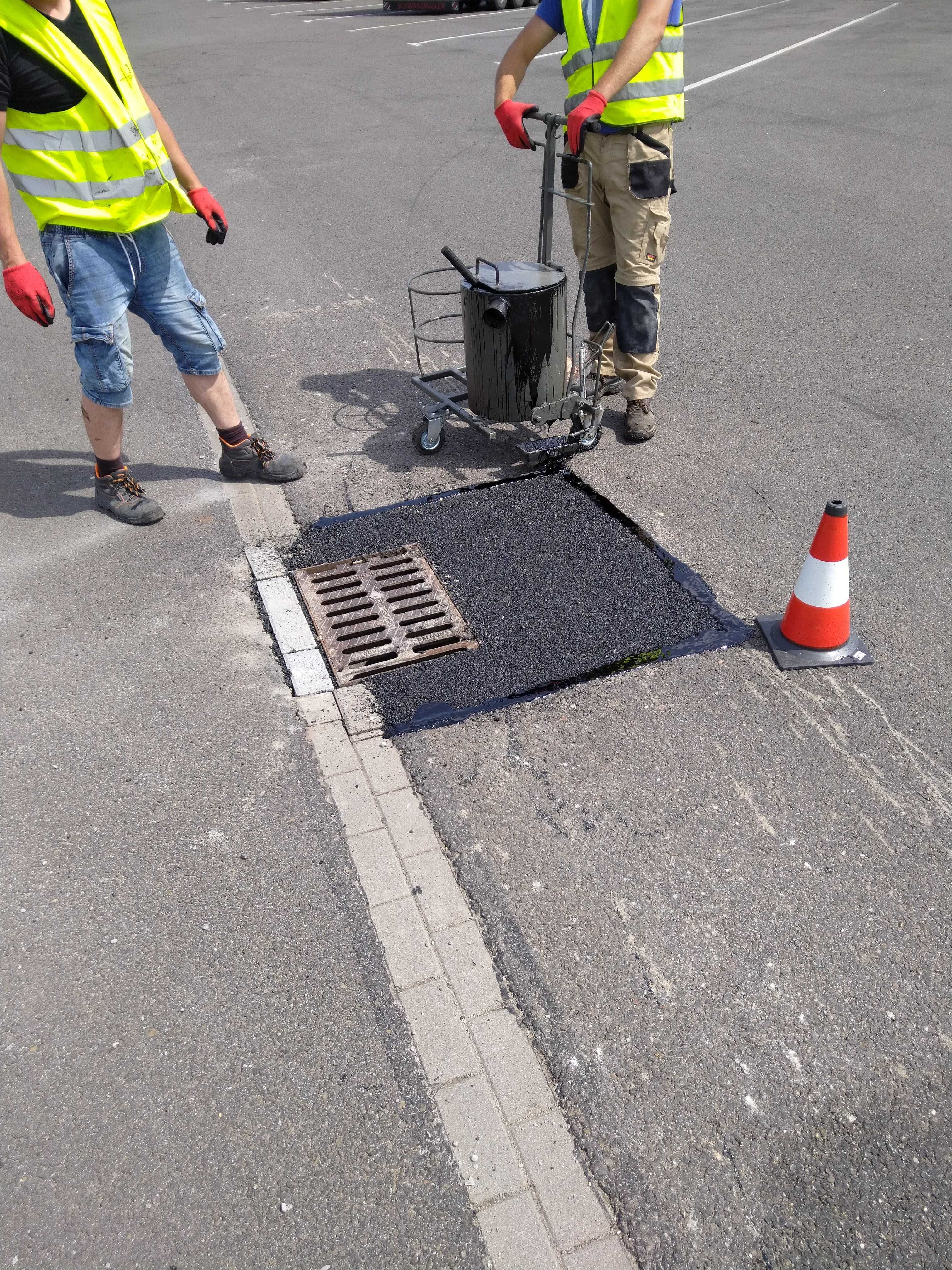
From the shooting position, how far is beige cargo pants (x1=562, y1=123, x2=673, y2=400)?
426cm

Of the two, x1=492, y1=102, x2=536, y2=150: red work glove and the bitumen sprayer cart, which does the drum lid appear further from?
x1=492, y1=102, x2=536, y2=150: red work glove

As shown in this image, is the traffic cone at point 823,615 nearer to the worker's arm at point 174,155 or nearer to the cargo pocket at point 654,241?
the cargo pocket at point 654,241

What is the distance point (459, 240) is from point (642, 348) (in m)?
3.39

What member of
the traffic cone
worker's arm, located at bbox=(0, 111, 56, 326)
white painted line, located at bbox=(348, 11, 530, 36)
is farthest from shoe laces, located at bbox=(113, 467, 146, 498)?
white painted line, located at bbox=(348, 11, 530, 36)

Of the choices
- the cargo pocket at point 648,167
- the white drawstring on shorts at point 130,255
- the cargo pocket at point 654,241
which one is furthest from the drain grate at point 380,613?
the cargo pocket at point 648,167

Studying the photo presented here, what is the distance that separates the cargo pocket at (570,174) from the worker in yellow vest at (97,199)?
1.55 meters

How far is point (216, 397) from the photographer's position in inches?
166

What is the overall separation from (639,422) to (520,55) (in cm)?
179

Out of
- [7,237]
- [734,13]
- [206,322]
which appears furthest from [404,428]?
[734,13]

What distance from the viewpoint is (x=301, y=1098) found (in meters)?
2.18

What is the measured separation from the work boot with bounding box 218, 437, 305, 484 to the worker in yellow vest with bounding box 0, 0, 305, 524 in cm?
32

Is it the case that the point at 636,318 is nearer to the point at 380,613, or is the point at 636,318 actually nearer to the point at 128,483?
the point at 380,613

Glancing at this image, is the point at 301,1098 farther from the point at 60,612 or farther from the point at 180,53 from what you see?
the point at 180,53

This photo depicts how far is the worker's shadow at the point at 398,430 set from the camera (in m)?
4.55
